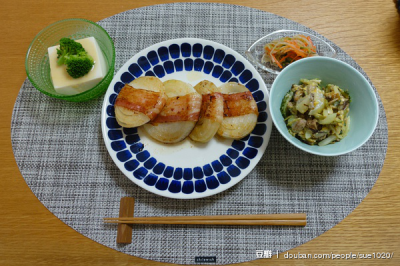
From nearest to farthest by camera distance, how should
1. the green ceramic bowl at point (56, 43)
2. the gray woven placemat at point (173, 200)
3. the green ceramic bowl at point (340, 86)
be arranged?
1. the green ceramic bowl at point (340, 86)
2. the gray woven placemat at point (173, 200)
3. the green ceramic bowl at point (56, 43)

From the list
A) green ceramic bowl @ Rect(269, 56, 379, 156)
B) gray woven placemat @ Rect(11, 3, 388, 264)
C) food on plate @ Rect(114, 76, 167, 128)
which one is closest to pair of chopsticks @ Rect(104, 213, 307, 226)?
gray woven placemat @ Rect(11, 3, 388, 264)

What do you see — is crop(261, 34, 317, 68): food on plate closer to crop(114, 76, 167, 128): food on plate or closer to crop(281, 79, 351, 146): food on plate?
crop(281, 79, 351, 146): food on plate

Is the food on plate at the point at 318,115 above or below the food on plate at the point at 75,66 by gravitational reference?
below

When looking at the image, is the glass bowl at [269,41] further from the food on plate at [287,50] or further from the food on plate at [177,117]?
the food on plate at [177,117]

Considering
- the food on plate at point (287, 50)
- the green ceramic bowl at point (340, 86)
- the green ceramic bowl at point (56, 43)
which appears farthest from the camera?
the food on plate at point (287, 50)

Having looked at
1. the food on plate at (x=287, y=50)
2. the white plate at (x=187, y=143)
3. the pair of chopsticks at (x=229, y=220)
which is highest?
the food on plate at (x=287, y=50)

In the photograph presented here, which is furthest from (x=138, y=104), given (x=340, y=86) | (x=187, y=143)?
(x=340, y=86)

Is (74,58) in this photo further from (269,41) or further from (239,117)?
(269,41)

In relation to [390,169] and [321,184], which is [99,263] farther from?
[390,169]

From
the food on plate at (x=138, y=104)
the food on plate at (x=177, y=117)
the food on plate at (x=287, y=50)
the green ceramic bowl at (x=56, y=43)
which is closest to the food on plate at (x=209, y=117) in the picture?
the food on plate at (x=177, y=117)
